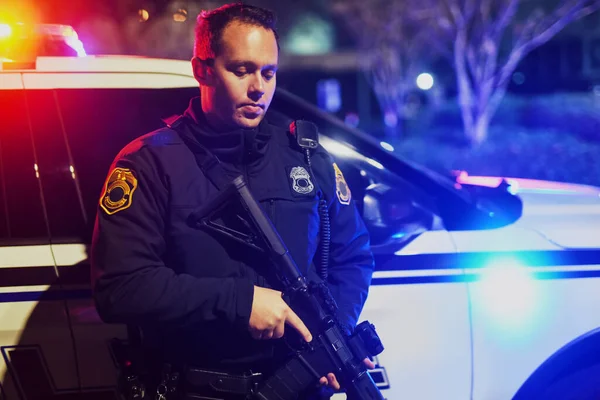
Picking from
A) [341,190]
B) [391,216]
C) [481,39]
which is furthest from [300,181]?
[481,39]

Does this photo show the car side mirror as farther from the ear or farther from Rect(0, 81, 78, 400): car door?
Rect(0, 81, 78, 400): car door

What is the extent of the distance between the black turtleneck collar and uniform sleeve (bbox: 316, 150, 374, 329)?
260mm

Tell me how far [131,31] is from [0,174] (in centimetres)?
1181

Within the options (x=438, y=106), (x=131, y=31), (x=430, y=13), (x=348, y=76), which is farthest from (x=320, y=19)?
(x=131, y=31)

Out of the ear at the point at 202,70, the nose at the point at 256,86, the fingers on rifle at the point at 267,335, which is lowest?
the fingers on rifle at the point at 267,335

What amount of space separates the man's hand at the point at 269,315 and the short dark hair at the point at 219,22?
2.11 ft

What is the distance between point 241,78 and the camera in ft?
5.68

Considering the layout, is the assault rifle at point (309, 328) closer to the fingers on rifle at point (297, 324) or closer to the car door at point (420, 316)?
the fingers on rifle at point (297, 324)

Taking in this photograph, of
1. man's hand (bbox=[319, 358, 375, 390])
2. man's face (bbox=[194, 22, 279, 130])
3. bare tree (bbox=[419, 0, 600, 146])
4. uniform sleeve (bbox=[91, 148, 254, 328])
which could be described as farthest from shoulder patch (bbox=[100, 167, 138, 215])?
bare tree (bbox=[419, 0, 600, 146])

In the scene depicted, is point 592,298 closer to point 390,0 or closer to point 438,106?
point 390,0

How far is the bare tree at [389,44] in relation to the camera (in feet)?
70.6

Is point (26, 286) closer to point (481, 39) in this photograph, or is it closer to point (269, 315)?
point (269, 315)

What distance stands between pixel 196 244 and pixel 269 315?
10.6 inches

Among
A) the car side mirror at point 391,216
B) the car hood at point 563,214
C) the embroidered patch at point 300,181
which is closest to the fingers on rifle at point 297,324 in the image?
the embroidered patch at point 300,181
